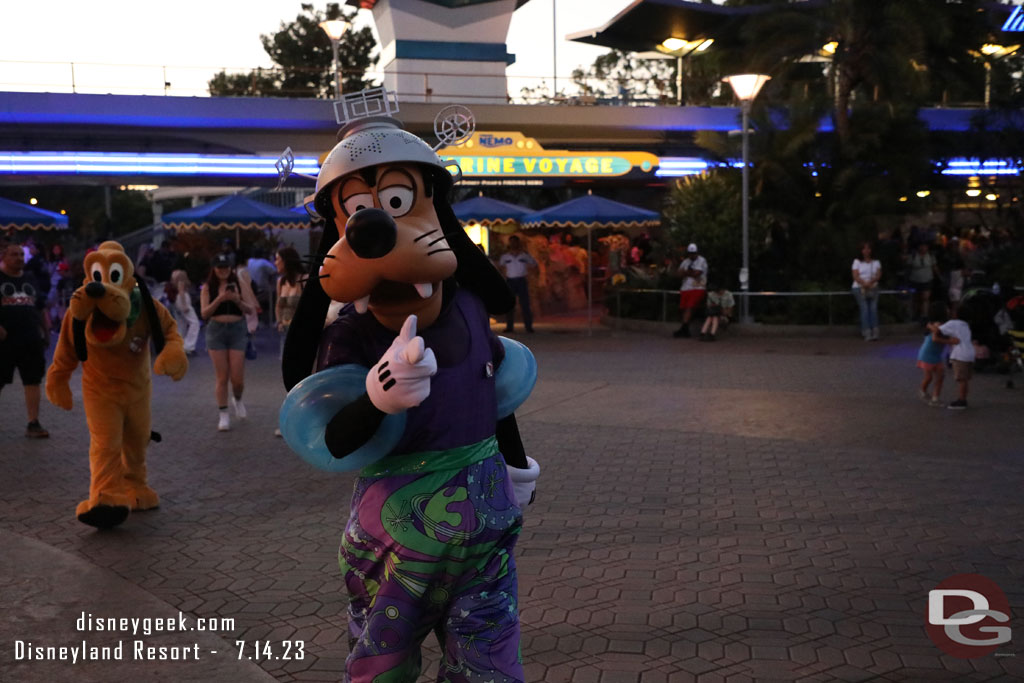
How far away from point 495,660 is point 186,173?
25363 millimetres

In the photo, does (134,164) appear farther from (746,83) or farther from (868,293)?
(868,293)

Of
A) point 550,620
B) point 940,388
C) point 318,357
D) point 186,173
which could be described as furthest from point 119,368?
point 186,173

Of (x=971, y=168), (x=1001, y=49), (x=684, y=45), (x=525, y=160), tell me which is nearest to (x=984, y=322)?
(x=525, y=160)

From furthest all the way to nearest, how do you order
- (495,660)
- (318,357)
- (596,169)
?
(596,169), (318,357), (495,660)

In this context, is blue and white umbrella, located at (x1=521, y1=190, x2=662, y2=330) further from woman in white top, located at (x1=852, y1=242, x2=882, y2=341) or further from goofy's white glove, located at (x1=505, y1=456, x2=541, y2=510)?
goofy's white glove, located at (x1=505, y1=456, x2=541, y2=510)

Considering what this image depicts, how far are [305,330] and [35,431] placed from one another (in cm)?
745

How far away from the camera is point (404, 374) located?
107 inches

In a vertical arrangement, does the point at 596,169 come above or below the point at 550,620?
above

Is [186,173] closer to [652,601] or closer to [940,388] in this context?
[940,388]

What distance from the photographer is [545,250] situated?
77.6 ft

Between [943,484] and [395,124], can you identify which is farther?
[943,484]

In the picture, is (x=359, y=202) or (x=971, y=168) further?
(x=971, y=168)

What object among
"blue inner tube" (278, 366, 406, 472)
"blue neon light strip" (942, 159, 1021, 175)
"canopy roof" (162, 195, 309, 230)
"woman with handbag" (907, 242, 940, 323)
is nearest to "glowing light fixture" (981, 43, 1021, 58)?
"blue neon light strip" (942, 159, 1021, 175)

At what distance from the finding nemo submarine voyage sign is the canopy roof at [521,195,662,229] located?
4404mm
